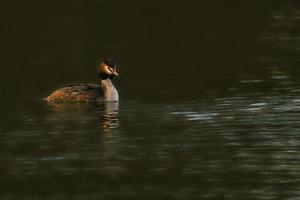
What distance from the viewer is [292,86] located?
2677 centimetres

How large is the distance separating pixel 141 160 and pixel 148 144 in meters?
1.38

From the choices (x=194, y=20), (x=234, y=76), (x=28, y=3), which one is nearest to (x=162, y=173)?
(x=234, y=76)

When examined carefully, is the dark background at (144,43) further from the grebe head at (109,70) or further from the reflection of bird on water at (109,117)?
the reflection of bird on water at (109,117)

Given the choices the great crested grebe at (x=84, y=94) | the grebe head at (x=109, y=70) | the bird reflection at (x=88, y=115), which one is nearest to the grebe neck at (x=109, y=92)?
the great crested grebe at (x=84, y=94)

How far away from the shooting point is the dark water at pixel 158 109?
18281 mm

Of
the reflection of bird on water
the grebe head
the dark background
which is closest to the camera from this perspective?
the reflection of bird on water

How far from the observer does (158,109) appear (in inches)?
976

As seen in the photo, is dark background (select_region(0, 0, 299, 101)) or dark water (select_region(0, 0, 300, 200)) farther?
dark background (select_region(0, 0, 299, 101))

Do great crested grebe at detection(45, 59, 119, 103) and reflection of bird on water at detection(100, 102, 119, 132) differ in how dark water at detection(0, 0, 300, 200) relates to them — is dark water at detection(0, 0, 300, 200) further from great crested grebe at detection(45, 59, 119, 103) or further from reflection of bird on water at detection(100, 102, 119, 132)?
great crested grebe at detection(45, 59, 119, 103)

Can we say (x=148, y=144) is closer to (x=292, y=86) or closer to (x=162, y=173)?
(x=162, y=173)

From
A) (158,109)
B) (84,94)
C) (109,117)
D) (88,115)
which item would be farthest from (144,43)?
(109,117)

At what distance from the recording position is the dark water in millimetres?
18281

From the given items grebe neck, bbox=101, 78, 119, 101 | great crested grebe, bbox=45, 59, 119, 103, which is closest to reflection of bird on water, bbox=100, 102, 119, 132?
grebe neck, bbox=101, 78, 119, 101

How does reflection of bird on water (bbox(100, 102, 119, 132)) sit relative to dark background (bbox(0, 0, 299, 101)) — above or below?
below
